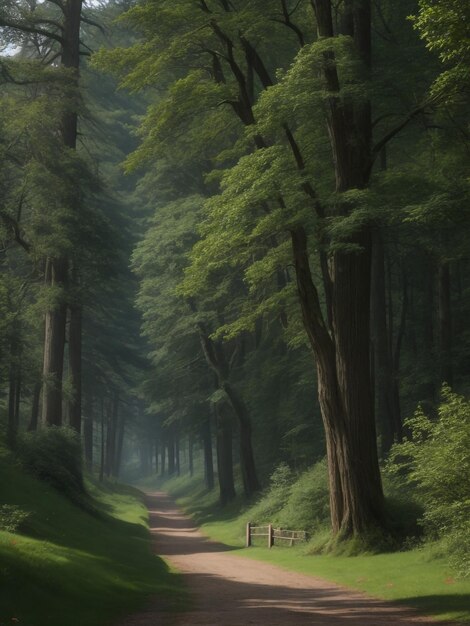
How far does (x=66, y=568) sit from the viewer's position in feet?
43.4

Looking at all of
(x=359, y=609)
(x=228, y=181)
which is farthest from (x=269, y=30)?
(x=359, y=609)

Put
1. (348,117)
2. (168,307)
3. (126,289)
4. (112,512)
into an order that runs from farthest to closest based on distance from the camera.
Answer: (126,289), (168,307), (112,512), (348,117)

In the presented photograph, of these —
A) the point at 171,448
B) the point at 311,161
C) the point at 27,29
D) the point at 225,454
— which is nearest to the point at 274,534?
the point at 311,161

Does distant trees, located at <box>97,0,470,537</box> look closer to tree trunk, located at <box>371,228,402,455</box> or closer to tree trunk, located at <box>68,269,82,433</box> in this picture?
tree trunk, located at <box>371,228,402,455</box>

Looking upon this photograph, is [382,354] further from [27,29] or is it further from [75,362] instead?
[27,29]

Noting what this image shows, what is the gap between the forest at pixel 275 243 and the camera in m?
16.2

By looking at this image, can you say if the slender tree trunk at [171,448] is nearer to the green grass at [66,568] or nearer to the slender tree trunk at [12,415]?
the slender tree trunk at [12,415]

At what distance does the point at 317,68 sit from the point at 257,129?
1.85 m

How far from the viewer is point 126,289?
156ft

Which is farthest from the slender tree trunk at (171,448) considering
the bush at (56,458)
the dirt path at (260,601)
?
the dirt path at (260,601)

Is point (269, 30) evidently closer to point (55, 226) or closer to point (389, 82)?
point (389, 82)

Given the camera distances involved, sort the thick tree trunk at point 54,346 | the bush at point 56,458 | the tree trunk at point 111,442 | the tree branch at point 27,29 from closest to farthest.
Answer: the bush at point 56,458
the tree branch at point 27,29
the thick tree trunk at point 54,346
the tree trunk at point 111,442

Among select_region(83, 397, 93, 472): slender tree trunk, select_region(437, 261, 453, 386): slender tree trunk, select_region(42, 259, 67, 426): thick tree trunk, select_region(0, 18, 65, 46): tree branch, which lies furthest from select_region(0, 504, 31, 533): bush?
select_region(83, 397, 93, 472): slender tree trunk

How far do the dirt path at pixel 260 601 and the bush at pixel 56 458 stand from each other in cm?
481
